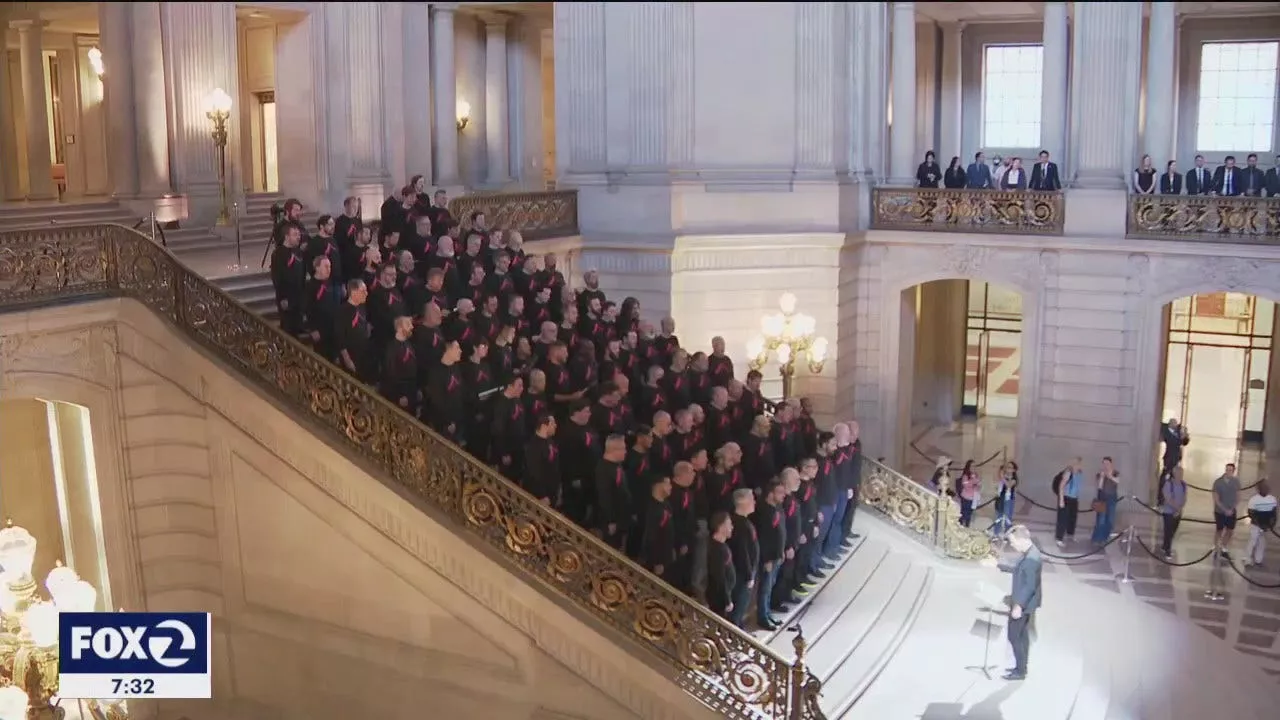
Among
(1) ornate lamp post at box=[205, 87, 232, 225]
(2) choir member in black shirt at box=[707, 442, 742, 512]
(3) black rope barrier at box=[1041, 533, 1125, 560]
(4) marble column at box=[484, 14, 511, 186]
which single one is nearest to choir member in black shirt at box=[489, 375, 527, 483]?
(2) choir member in black shirt at box=[707, 442, 742, 512]

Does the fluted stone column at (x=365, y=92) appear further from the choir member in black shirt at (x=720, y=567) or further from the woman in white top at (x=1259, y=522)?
the woman in white top at (x=1259, y=522)

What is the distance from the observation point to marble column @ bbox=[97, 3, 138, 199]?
53.6ft

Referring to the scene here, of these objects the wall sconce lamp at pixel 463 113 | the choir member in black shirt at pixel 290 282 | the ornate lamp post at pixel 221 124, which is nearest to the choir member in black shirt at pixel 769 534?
the choir member in black shirt at pixel 290 282

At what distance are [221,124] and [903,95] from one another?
38.5ft

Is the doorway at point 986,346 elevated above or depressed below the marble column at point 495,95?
below

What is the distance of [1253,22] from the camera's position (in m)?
23.4

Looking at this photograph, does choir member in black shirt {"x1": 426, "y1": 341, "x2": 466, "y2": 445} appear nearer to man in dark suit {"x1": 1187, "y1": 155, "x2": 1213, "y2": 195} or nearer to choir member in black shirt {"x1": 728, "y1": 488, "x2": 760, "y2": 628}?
choir member in black shirt {"x1": 728, "y1": 488, "x2": 760, "y2": 628}

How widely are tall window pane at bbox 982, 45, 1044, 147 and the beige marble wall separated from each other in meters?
19.3

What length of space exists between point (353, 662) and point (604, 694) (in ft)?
8.17

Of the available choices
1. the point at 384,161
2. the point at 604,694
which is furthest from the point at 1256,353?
the point at 604,694

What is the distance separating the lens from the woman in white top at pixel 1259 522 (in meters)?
16.8

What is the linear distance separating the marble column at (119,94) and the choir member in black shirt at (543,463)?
9.16 m

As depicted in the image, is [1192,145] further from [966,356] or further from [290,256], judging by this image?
[290,256]

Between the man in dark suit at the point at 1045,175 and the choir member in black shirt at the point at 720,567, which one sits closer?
the choir member in black shirt at the point at 720,567
